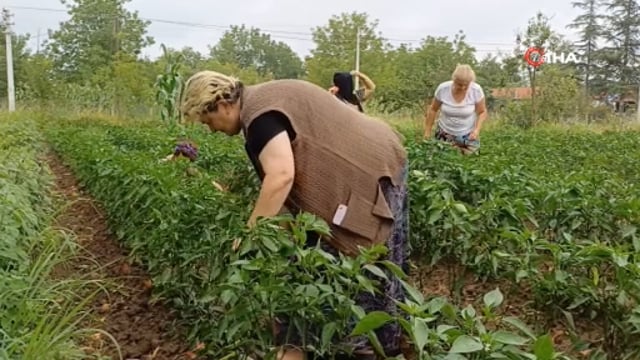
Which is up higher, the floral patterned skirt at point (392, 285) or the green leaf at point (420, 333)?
the green leaf at point (420, 333)

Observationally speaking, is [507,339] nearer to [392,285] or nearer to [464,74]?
[392,285]

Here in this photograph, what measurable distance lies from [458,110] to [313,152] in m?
3.46

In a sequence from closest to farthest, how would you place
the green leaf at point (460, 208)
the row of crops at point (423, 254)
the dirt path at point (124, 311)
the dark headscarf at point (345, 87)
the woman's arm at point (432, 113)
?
1. the row of crops at point (423, 254)
2. the green leaf at point (460, 208)
3. the dirt path at point (124, 311)
4. the woman's arm at point (432, 113)
5. the dark headscarf at point (345, 87)

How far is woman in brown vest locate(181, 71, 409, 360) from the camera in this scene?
2.37 metres

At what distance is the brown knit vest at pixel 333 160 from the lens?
8.08 feet

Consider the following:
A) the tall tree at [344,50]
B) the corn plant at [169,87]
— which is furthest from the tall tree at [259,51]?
the corn plant at [169,87]

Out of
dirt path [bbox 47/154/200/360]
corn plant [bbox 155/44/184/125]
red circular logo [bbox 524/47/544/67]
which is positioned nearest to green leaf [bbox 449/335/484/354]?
dirt path [bbox 47/154/200/360]

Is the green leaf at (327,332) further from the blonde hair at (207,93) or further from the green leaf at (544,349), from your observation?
the blonde hair at (207,93)

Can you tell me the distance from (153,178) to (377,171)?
57.5 inches

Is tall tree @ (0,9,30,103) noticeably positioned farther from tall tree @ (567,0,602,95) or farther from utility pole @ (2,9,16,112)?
tall tree @ (567,0,602,95)

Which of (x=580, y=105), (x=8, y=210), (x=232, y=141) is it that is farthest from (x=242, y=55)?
(x=8, y=210)

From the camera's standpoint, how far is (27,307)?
2.50m

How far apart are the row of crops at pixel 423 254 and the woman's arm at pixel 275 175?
0.42 ft

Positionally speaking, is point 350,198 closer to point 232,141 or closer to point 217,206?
point 217,206
